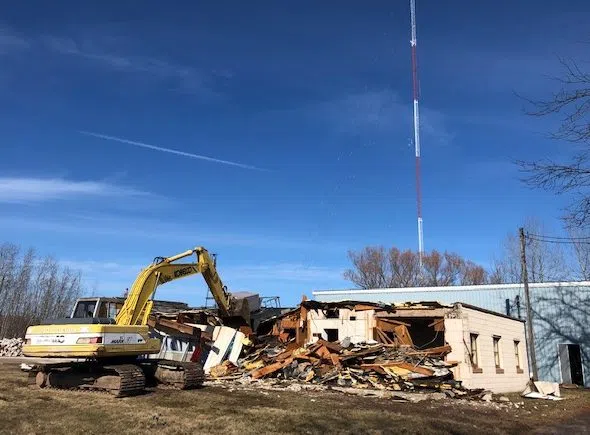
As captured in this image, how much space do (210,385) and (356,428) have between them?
9015 millimetres

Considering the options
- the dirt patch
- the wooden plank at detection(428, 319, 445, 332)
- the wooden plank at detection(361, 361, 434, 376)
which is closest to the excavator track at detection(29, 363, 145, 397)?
the dirt patch

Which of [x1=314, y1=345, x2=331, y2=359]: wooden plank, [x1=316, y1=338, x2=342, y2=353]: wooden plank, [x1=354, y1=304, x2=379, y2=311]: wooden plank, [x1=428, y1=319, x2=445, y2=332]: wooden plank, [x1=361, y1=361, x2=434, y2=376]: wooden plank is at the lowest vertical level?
[x1=361, y1=361, x2=434, y2=376]: wooden plank

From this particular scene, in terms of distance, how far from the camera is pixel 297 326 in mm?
23656

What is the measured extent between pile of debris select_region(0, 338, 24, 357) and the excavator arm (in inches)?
906

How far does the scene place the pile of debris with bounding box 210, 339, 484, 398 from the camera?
60.3 ft

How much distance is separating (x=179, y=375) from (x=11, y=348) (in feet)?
93.0

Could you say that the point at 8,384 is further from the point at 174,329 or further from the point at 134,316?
the point at 174,329

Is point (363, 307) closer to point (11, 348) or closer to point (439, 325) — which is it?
point (439, 325)

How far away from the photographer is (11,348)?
38156mm

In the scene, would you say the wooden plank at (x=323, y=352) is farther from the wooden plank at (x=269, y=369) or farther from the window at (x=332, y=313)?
the window at (x=332, y=313)

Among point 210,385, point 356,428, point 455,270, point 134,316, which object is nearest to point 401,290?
point 210,385

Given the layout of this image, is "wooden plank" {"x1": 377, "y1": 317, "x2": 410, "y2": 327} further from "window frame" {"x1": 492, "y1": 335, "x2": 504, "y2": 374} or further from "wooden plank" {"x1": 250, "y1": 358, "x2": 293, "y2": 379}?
"window frame" {"x1": 492, "y1": 335, "x2": 504, "y2": 374}

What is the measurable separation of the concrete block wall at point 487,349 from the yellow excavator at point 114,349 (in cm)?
1012

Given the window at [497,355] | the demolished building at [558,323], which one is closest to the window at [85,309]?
the window at [497,355]
